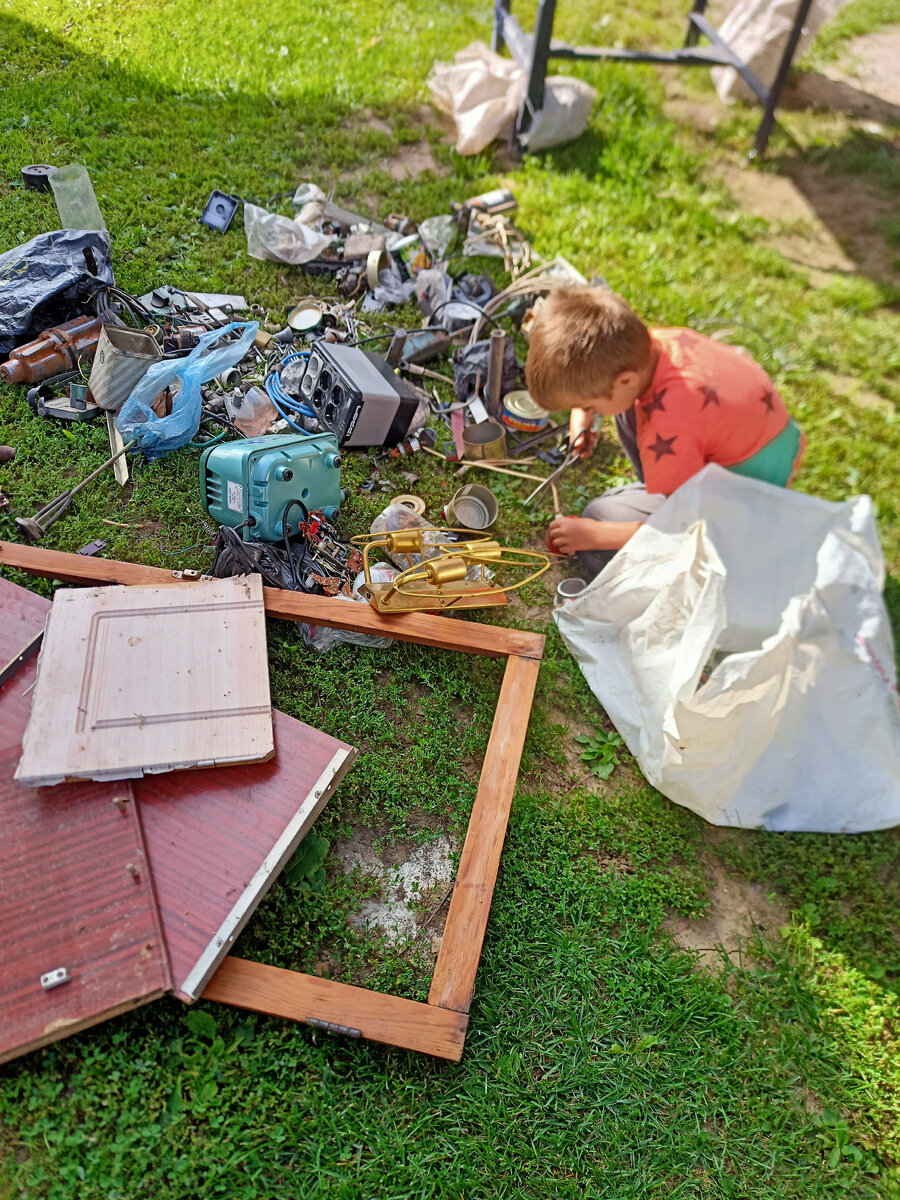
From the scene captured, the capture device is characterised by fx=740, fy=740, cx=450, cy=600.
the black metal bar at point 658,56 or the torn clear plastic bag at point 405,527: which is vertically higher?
the black metal bar at point 658,56

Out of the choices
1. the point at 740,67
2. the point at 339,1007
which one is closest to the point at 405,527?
the point at 339,1007

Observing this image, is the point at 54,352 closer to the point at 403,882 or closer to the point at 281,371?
the point at 281,371

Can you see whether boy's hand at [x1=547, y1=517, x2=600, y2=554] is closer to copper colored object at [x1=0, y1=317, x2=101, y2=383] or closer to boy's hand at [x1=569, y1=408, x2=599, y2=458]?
boy's hand at [x1=569, y1=408, x2=599, y2=458]

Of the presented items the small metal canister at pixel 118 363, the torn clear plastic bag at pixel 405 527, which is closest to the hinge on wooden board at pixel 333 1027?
the torn clear plastic bag at pixel 405 527

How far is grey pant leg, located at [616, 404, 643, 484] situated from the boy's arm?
1.29 ft

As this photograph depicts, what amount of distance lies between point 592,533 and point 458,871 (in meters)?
1.47

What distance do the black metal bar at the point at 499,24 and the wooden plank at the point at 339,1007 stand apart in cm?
614

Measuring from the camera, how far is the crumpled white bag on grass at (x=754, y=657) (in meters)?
2.56

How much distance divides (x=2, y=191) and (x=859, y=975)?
5202 mm

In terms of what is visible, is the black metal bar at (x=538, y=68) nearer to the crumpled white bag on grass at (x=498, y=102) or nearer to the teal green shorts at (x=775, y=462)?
the crumpled white bag on grass at (x=498, y=102)

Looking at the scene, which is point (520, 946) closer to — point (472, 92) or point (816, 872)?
point (816, 872)

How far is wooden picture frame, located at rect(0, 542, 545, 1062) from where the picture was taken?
6.56 ft

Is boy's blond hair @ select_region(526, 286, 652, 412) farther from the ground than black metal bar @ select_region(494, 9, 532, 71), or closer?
closer

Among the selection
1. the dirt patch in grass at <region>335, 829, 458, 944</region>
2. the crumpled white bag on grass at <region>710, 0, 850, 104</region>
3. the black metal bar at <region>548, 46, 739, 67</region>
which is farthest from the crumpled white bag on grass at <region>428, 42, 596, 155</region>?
the dirt patch in grass at <region>335, 829, 458, 944</region>
